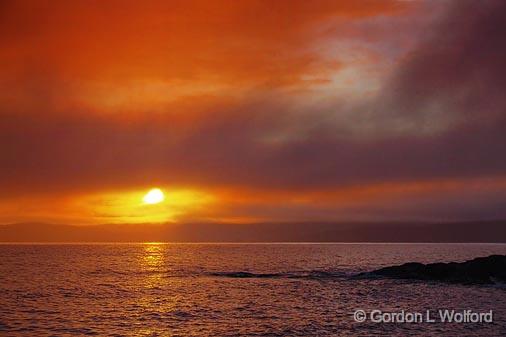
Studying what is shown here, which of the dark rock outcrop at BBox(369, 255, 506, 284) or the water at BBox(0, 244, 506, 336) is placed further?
the dark rock outcrop at BBox(369, 255, 506, 284)

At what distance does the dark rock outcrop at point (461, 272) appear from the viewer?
99.0m

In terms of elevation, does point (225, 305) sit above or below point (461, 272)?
below

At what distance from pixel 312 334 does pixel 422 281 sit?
60.0 meters

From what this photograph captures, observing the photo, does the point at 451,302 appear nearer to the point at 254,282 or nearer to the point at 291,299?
the point at 291,299

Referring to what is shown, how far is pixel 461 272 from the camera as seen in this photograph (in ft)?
340

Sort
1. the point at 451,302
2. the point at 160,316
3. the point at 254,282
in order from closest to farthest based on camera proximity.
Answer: the point at 160,316, the point at 451,302, the point at 254,282

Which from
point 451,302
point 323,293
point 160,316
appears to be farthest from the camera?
point 323,293

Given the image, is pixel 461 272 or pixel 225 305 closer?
pixel 225 305

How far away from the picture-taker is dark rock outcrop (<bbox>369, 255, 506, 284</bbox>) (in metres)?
99.0

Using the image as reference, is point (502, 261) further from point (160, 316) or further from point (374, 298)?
point (160, 316)

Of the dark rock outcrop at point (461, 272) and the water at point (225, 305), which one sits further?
the dark rock outcrop at point (461, 272)

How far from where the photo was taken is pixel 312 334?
48125mm

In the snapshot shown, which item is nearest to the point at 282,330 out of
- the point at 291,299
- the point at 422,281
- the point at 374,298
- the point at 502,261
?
the point at 291,299

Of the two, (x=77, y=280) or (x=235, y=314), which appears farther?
(x=77, y=280)
